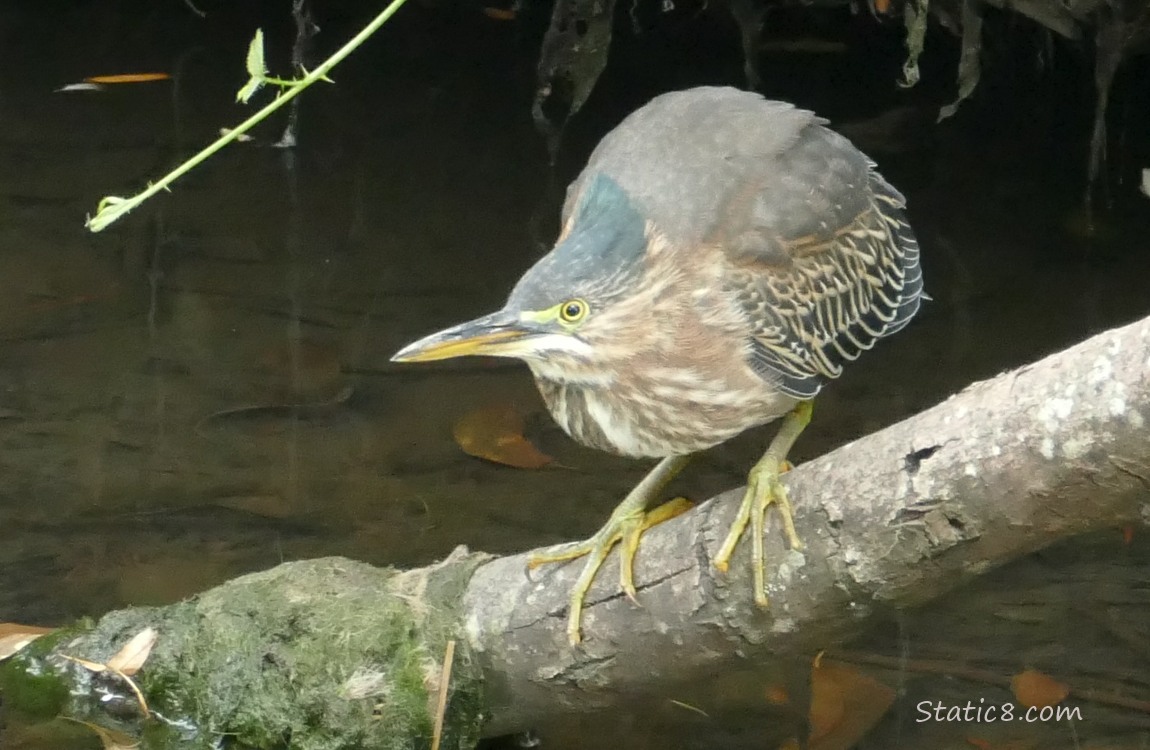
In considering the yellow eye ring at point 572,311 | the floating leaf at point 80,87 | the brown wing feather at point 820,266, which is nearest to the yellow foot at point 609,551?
the brown wing feather at point 820,266

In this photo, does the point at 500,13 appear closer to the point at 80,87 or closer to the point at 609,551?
the point at 80,87

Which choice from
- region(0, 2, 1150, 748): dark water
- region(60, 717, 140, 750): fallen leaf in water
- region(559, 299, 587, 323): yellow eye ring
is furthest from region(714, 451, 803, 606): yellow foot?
region(60, 717, 140, 750): fallen leaf in water

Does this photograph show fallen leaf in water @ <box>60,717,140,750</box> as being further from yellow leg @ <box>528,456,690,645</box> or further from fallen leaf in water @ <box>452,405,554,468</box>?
fallen leaf in water @ <box>452,405,554,468</box>

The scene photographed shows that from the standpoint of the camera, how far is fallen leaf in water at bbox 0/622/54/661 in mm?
2904

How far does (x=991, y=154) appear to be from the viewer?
570 cm

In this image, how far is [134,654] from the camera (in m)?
2.72

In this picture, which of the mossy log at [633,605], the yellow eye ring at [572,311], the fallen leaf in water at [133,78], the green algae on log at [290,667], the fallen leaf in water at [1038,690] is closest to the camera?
the mossy log at [633,605]

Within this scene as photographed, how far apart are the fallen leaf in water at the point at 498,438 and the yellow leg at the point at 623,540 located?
1143mm

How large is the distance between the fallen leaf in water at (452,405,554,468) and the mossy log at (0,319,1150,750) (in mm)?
1129

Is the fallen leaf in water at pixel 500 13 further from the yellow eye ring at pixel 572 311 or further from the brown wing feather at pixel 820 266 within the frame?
the yellow eye ring at pixel 572 311

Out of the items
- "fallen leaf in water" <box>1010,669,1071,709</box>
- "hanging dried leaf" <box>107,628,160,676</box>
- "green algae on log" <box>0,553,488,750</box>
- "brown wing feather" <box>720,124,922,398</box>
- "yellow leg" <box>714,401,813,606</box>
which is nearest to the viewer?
"yellow leg" <box>714,401,813,606</box>

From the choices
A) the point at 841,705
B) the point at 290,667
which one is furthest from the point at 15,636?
the point at 841,705

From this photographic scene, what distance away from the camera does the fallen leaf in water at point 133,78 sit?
615cm

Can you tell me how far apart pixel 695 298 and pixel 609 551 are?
56 cm
